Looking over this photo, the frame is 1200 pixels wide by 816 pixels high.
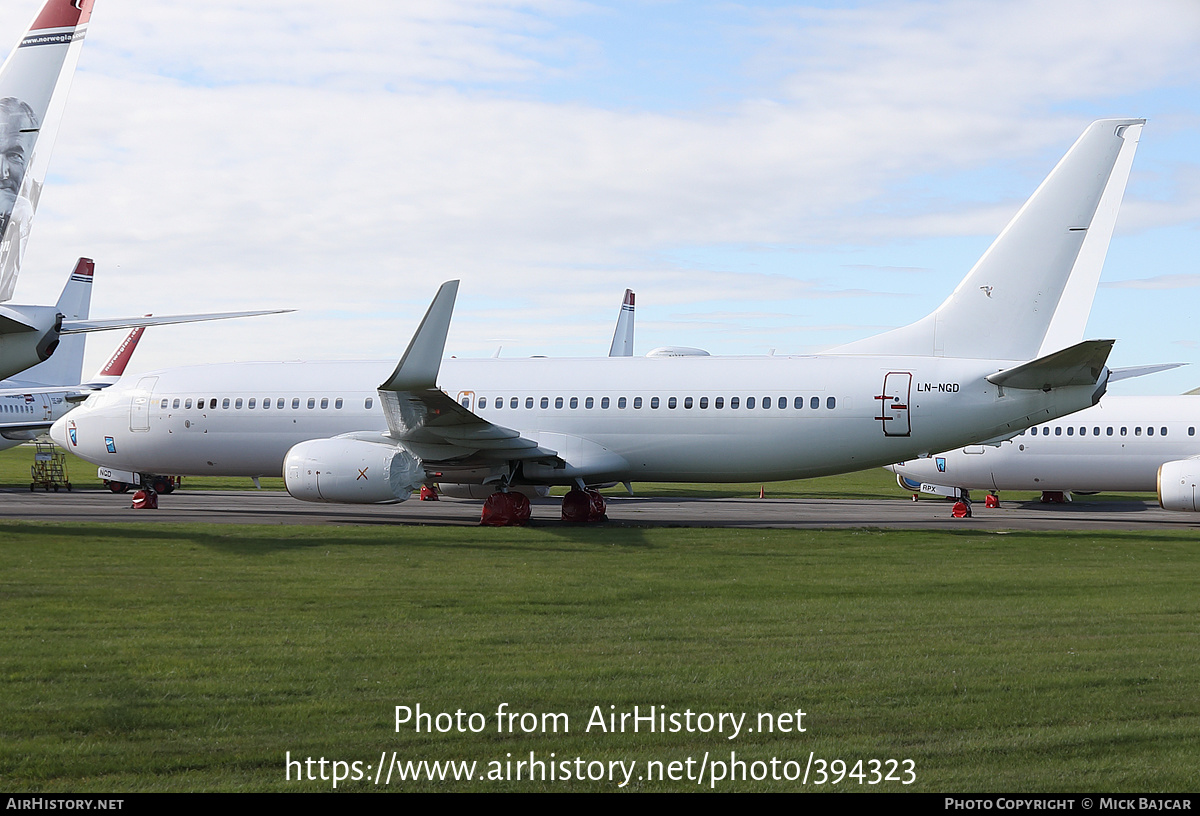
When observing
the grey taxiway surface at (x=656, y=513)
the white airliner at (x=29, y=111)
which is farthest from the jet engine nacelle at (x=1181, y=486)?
the white airliner at (x=29, y=111)

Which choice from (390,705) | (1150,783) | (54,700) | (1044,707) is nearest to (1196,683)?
(1044,707)

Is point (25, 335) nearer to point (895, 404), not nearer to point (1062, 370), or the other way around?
point (895, 404)

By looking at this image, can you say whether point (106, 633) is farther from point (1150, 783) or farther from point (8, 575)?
point (1150, 783)

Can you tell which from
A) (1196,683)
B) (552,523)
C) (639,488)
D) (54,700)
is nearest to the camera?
(54,700)

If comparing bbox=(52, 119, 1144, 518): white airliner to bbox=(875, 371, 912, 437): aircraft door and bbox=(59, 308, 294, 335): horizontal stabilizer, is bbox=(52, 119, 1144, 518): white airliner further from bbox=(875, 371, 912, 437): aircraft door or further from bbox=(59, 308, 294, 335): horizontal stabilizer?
bbox=(59, 308, 294, 335): horizontal stabilizer

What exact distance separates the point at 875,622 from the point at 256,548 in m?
9.53

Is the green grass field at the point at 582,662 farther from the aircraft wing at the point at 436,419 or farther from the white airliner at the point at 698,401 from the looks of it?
the white airliner at the point at 698,401

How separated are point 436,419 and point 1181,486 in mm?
15776

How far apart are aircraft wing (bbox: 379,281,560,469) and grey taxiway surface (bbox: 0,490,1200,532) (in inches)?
68.3

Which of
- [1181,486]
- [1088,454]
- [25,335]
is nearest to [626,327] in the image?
[1088,454]

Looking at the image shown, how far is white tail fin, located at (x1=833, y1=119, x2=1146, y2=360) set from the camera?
18.5 meters

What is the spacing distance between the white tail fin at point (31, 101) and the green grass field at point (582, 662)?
13.1 feet

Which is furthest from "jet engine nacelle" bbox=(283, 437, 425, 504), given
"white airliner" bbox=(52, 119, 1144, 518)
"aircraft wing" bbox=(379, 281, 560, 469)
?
"aircraft wing" bbox=(379, 281, 560, 469)

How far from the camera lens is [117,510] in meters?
24.8
